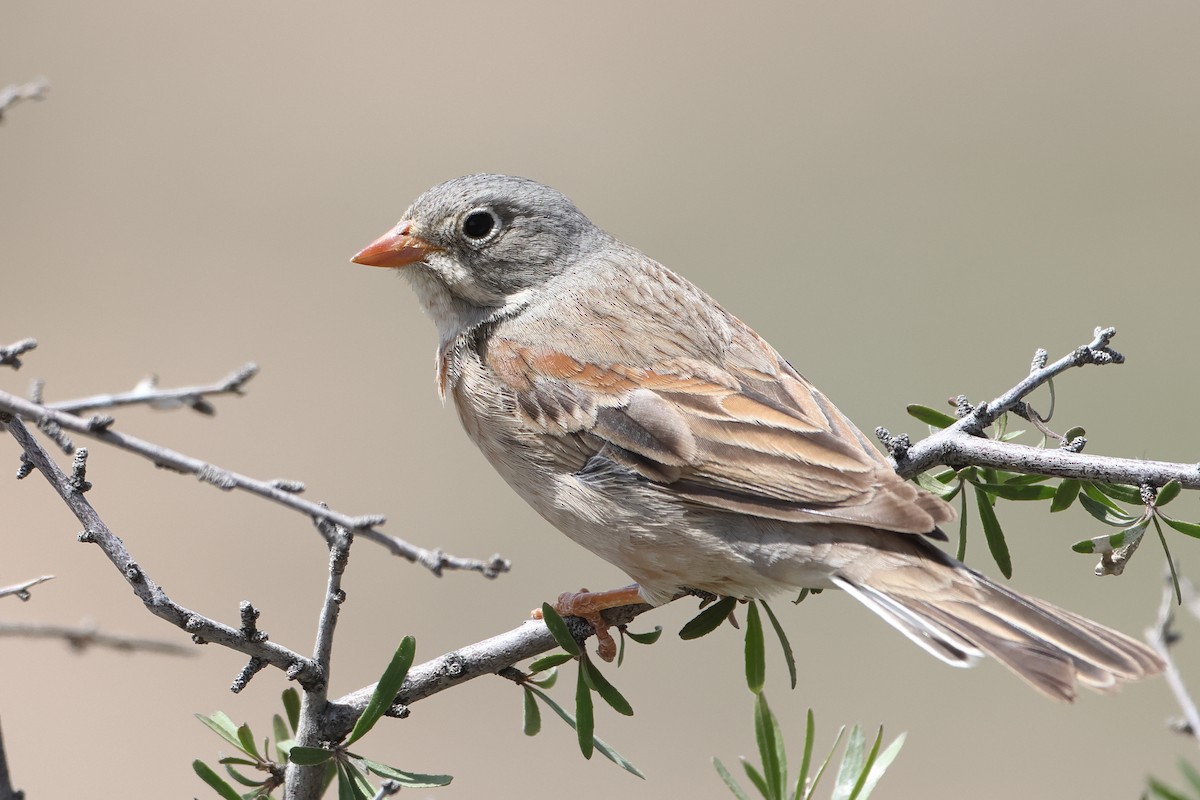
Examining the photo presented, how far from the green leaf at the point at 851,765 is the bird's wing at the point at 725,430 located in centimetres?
90

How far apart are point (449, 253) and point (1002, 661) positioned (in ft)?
8.94

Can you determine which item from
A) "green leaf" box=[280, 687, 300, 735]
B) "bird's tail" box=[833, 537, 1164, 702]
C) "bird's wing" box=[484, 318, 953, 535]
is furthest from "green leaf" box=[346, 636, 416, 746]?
"bird's wing" box=[484, 318, 953, 535]

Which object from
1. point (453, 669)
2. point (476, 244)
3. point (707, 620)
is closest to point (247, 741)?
point (453, 669)

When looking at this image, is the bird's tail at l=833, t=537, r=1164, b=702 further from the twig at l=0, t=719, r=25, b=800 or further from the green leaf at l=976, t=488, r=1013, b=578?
the twig at l=0, t=719, r=25, b=800

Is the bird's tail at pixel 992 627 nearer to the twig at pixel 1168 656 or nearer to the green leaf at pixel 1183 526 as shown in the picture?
the green leaf at pixel 1183 526

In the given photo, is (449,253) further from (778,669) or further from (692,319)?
(778,669)

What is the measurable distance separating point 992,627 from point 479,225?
260cm

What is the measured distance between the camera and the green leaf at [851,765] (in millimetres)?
2285

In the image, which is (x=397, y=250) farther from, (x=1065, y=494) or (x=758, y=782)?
(x=758, y=782)

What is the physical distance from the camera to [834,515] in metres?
3.37

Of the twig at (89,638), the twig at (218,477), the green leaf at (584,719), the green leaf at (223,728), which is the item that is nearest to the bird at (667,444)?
the green leaf at (584,719)

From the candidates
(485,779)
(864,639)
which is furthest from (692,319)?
(864,639)

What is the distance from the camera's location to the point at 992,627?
3025 mm

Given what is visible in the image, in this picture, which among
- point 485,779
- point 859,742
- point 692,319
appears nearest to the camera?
point 859,742
